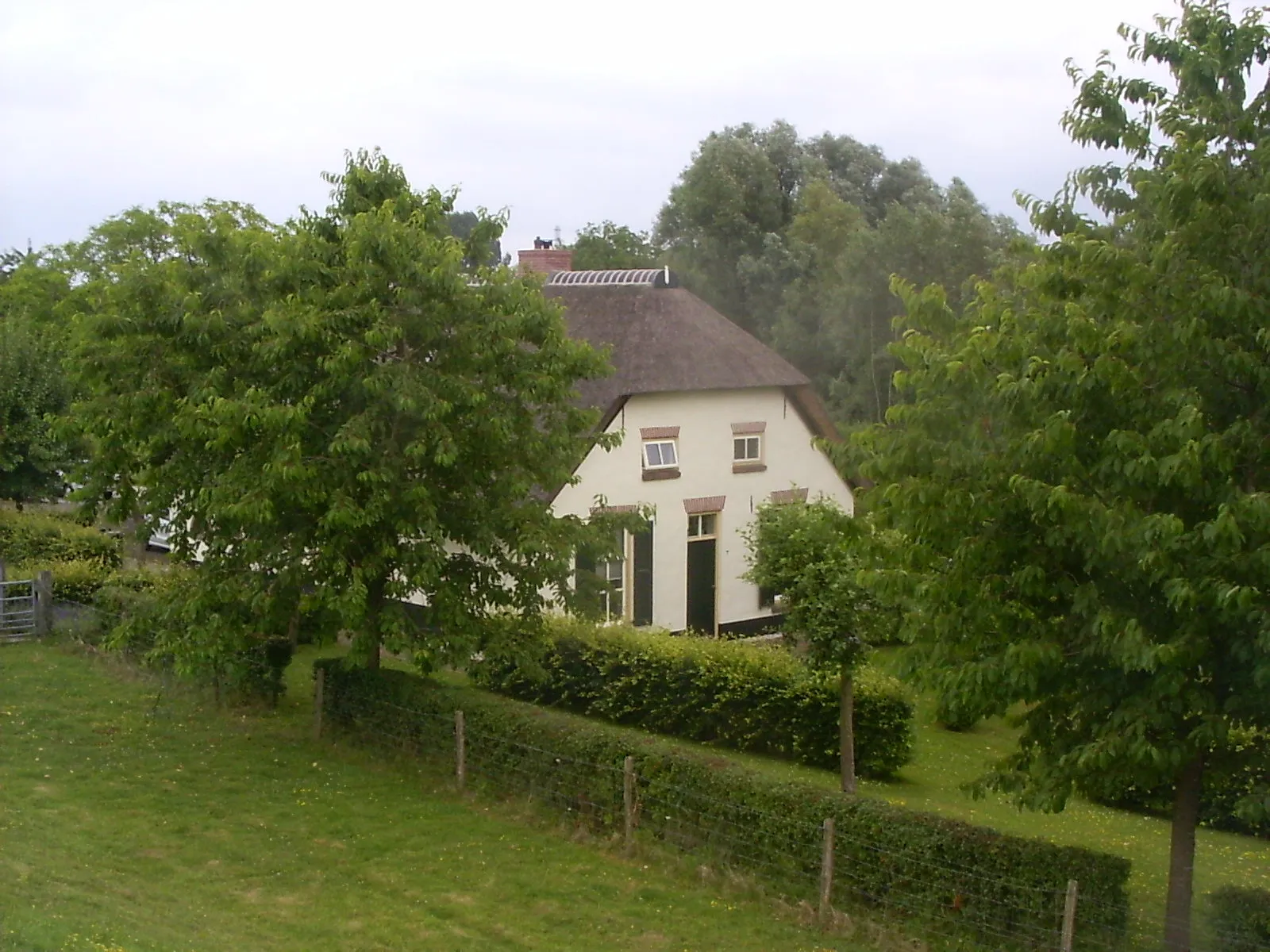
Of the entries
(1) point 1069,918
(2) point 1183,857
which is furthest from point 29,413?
(2) point 1183,857

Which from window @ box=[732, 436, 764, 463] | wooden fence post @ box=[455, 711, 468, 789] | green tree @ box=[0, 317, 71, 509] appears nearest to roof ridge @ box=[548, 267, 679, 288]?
window @ box=[732, 436, 764, 463]

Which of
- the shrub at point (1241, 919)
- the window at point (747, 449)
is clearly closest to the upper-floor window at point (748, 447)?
the window at point (747, 449)

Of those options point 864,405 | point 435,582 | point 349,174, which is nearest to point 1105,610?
point 435,582

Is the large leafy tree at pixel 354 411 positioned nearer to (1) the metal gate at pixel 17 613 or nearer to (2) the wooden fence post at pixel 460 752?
(2) the wooden fence post at pixel 460 752

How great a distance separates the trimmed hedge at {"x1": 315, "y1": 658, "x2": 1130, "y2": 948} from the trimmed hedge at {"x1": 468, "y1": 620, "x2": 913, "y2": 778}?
5.85 feet

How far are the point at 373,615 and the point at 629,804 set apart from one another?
493 centimetres

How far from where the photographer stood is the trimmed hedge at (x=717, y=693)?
19.3 metres

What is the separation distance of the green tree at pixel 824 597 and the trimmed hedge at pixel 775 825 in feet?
10.4

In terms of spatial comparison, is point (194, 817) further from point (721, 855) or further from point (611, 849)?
point (721, 855)

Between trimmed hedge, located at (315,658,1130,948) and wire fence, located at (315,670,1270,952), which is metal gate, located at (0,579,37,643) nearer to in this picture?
trimmed hedge, located at (315,658,1130,948)

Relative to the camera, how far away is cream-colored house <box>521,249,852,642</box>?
83.6ft

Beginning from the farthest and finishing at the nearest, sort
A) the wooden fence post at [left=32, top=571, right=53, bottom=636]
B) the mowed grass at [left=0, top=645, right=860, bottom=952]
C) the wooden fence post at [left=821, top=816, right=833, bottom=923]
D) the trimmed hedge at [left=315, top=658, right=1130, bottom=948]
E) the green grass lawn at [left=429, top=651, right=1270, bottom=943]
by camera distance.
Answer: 1. the wooden fence post at [left=32, top=571, right=53, bottom=636]
2. the green grass lawn at [left=429, top=651, right=1270, bottom=943]
3. the wooden fence post at [left=821, top=816, right=833, bottom=923]
4. the trimmed hedge at [left=315, top=658, right=1130, bottom=948]
5. the mowed grass at [left=0, top=645, right=860, bottom=952]

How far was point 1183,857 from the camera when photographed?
10805 millimetres

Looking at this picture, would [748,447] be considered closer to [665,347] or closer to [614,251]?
[665,347]
